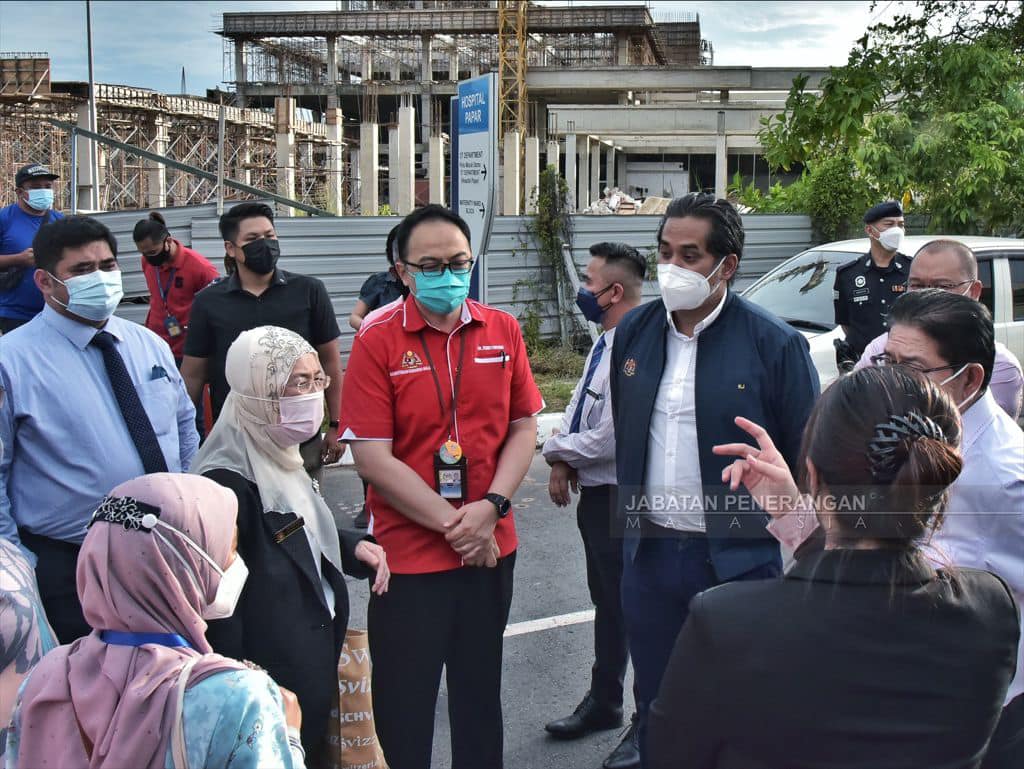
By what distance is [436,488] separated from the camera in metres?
3.26

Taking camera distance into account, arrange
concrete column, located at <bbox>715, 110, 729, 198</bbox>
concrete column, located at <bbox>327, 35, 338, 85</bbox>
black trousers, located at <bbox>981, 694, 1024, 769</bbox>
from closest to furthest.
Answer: black trousers, located at <bbox>981, 694, 1024, 769</bbox>
concrete column, located at <bbox>715, 110, 729, 198</bbox>
concrete column, located at <bbox>327, 35, 338, 85</bbox>

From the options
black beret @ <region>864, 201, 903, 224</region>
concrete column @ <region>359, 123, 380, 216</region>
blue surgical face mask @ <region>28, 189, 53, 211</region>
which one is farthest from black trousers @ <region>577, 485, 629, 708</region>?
concrete column @ <region>359, 123, 380, 216</region>

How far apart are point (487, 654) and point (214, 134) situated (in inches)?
1546

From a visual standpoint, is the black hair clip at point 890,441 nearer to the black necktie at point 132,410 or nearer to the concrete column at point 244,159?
the black necktie at point 132,410

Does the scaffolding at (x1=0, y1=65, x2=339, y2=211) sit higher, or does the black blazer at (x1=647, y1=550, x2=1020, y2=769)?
the scaffolding at (x1=0, y1=65, x2=339, y2=211)

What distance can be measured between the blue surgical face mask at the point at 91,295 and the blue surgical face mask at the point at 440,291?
3.76 ft

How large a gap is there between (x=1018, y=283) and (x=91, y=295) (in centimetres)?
771

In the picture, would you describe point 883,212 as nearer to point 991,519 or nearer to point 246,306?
point 246,306

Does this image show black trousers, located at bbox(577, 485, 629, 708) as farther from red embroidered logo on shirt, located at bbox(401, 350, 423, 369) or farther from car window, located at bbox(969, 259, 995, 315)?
car window, located at bbox(969, 259, 995, 315)

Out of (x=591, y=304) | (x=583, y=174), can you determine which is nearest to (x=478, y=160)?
(x=591, y=304)

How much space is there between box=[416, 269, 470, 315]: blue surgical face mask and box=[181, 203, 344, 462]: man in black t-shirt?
195 cm

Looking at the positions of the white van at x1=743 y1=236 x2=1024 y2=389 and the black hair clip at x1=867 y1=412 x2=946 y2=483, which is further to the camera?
the white van at x1=743 y1=236 x2=1024 y2=389

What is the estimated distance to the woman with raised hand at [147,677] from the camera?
182 centimetres

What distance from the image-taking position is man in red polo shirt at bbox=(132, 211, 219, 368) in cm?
657
